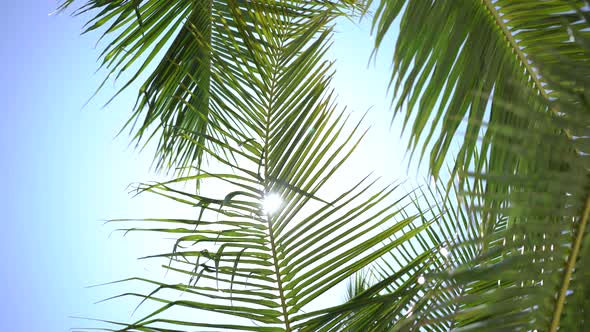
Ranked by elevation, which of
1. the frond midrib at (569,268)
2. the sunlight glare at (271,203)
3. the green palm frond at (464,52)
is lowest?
the frond midrib at (569,268)

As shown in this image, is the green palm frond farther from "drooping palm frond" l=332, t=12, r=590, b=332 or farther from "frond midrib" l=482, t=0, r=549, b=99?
"drooping palm frond" l=332, t=12, r=590, b=332

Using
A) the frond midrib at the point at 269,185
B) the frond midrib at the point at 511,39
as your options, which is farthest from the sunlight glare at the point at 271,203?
the frond midrib at the point at 511,39

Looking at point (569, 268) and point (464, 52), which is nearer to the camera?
point (569, 268)

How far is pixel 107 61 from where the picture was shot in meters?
2.07

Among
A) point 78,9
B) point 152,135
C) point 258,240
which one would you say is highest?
point 78,9

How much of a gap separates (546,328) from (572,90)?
180 mm

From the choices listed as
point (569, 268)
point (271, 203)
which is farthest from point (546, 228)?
point (271, 203)

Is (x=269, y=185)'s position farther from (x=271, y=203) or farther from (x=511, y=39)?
(x=511, y=39)

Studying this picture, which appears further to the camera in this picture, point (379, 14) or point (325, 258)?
point (379, 14)

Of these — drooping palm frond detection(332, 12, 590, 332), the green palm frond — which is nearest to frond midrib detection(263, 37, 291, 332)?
the green palm frond

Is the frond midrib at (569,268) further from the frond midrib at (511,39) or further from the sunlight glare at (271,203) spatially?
the frond midrib at (511,39)

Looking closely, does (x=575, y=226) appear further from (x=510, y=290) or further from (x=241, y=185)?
(x=241, y=185)

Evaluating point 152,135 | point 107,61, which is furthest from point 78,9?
point 152,135

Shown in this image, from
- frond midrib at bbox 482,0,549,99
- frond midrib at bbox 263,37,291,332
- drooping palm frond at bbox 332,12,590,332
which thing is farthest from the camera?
frond midrib at bbox 482,0,549,99
